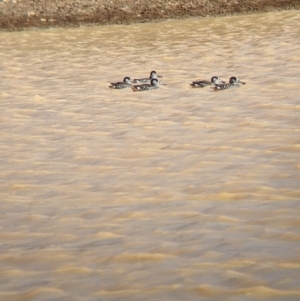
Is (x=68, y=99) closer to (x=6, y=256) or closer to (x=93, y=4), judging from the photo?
(x=6, y=256)

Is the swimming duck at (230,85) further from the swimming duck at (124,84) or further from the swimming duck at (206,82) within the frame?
the swimming duck at (124,84)

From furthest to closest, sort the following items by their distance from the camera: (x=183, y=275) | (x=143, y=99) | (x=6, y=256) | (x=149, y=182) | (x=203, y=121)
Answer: (x=143, y=99), (x=203, y=121), (x=149, y=182), (x=6, y=256), (x=183, y=275)

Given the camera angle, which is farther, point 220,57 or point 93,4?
point 93,4

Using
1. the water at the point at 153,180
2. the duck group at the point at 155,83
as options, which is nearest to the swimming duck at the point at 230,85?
the duck group at the point at 155,83

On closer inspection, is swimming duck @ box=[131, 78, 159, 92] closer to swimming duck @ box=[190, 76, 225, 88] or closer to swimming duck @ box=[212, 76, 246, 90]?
swimming duck @ box=[190, 76, 225, 88]

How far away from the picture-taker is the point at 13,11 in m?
18.1

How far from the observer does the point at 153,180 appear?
24.5 feet

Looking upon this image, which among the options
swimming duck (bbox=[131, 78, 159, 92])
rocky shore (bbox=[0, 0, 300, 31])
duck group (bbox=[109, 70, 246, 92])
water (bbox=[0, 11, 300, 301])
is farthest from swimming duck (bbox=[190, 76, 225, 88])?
rocky shore (bbox=[0, 0, 300, 31])

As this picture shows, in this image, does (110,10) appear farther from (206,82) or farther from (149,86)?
(206,82)

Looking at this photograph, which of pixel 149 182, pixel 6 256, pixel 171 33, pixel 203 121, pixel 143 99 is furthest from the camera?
pixel 171 33

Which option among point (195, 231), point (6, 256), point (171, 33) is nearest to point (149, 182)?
point (195, 231)

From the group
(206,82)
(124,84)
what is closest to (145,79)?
(124,84)

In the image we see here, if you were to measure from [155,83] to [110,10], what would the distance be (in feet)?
22.3

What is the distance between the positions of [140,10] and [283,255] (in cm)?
1276
